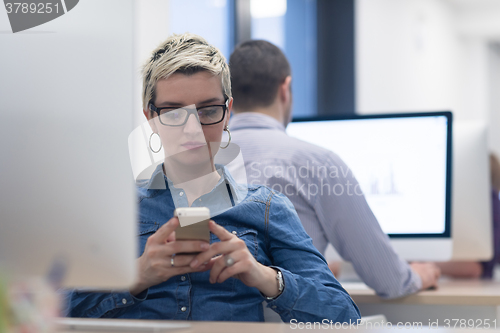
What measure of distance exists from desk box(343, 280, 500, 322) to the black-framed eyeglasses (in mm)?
631

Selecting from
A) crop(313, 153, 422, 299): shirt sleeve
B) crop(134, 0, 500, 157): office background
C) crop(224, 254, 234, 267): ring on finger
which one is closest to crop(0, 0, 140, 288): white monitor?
crop(224, 254, 234, 267): ring on finger

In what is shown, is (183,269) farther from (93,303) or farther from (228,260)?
(93,303)

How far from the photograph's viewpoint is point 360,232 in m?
1.31

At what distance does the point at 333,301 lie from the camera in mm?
943

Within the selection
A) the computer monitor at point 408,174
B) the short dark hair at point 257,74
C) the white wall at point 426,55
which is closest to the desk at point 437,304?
the computer monitor at point 408,174

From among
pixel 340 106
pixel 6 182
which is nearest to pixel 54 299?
pixel 6 182

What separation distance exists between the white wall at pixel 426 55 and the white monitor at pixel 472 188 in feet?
7.32

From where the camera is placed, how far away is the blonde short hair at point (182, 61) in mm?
982

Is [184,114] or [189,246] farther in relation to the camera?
[184,114]

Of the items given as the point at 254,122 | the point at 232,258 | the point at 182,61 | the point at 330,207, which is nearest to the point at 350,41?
the point at 254,122

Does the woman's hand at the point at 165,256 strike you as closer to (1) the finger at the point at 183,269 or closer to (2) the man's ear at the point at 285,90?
(1) the finger at the point at 183,269

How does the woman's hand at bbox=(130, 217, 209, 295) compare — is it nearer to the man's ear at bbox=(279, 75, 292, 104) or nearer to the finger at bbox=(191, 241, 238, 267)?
the finger at bbox=(191, 241, 238, 267)

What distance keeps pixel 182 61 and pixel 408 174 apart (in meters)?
0.83

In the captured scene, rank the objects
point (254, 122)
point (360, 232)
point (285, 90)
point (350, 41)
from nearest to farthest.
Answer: point (360, 232) < point (254, 122) < point (285, 90) < point (350, 41)
